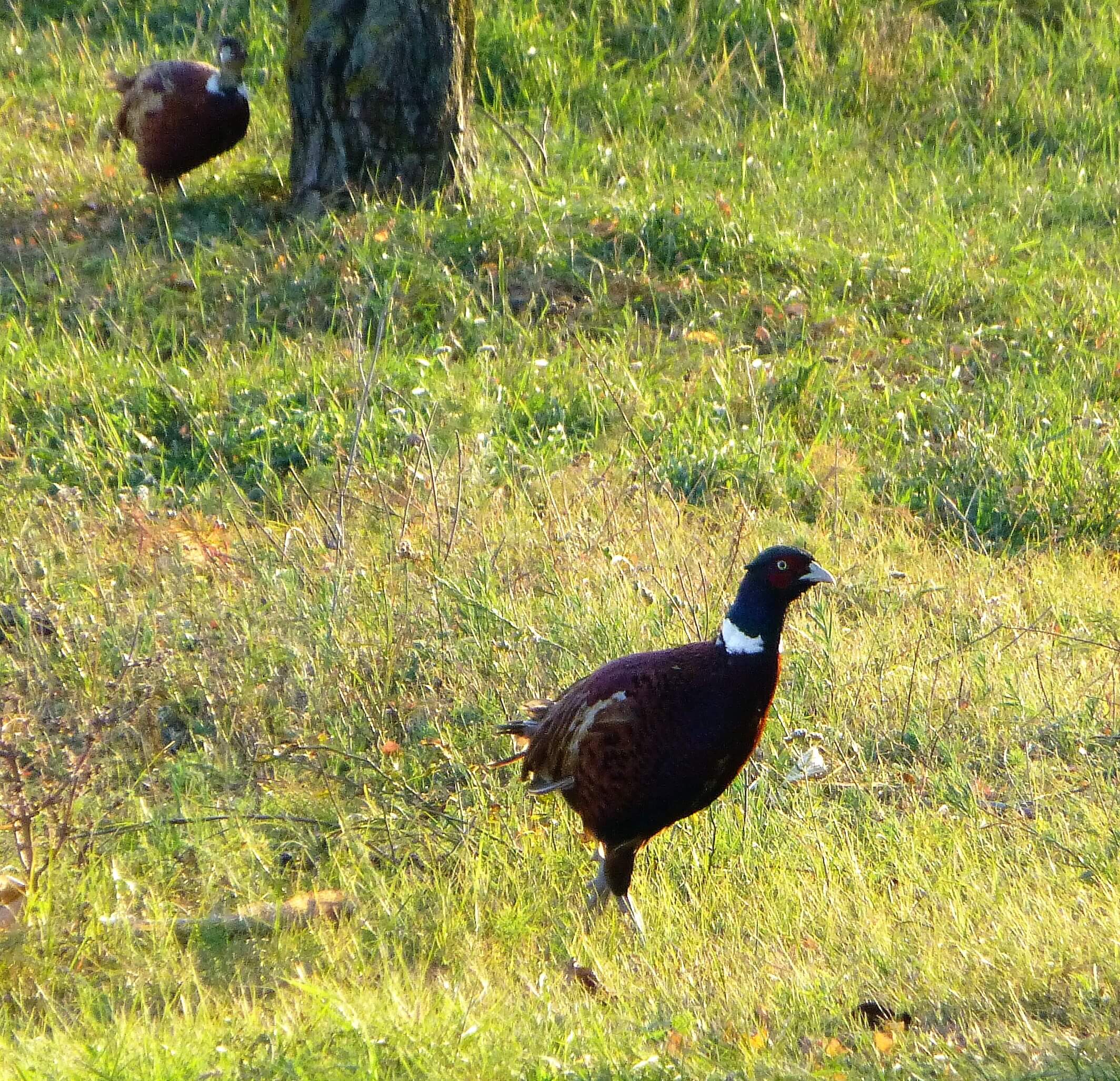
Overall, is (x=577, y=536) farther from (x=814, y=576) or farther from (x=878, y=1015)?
(x=878, y=1015)

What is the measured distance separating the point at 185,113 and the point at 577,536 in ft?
Answer: 14.3

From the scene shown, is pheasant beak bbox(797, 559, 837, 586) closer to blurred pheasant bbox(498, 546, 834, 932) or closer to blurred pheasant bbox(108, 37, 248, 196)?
blurred pheasant bbox(498, 546, 834, 932)

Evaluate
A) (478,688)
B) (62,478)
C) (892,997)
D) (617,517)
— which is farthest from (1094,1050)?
(62,478)

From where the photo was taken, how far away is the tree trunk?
308 inches

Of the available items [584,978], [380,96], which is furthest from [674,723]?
[380,96]

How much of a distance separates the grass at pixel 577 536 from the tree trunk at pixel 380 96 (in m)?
0.31

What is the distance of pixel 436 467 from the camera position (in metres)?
6.00

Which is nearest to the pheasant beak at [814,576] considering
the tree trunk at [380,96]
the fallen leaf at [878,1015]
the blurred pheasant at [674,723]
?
the blurred pheasant at [674,723]

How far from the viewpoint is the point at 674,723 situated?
3576 millimetres

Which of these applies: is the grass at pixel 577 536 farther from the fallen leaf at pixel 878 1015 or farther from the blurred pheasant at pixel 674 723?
the blurred pheasant at pixel 674 723

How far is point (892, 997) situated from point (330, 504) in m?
3.36

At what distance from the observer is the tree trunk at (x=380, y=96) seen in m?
7.82

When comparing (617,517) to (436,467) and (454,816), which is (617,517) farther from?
(454,816)

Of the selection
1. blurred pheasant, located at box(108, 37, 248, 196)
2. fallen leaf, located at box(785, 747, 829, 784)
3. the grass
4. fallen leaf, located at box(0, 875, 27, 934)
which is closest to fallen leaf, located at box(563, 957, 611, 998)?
the grass
